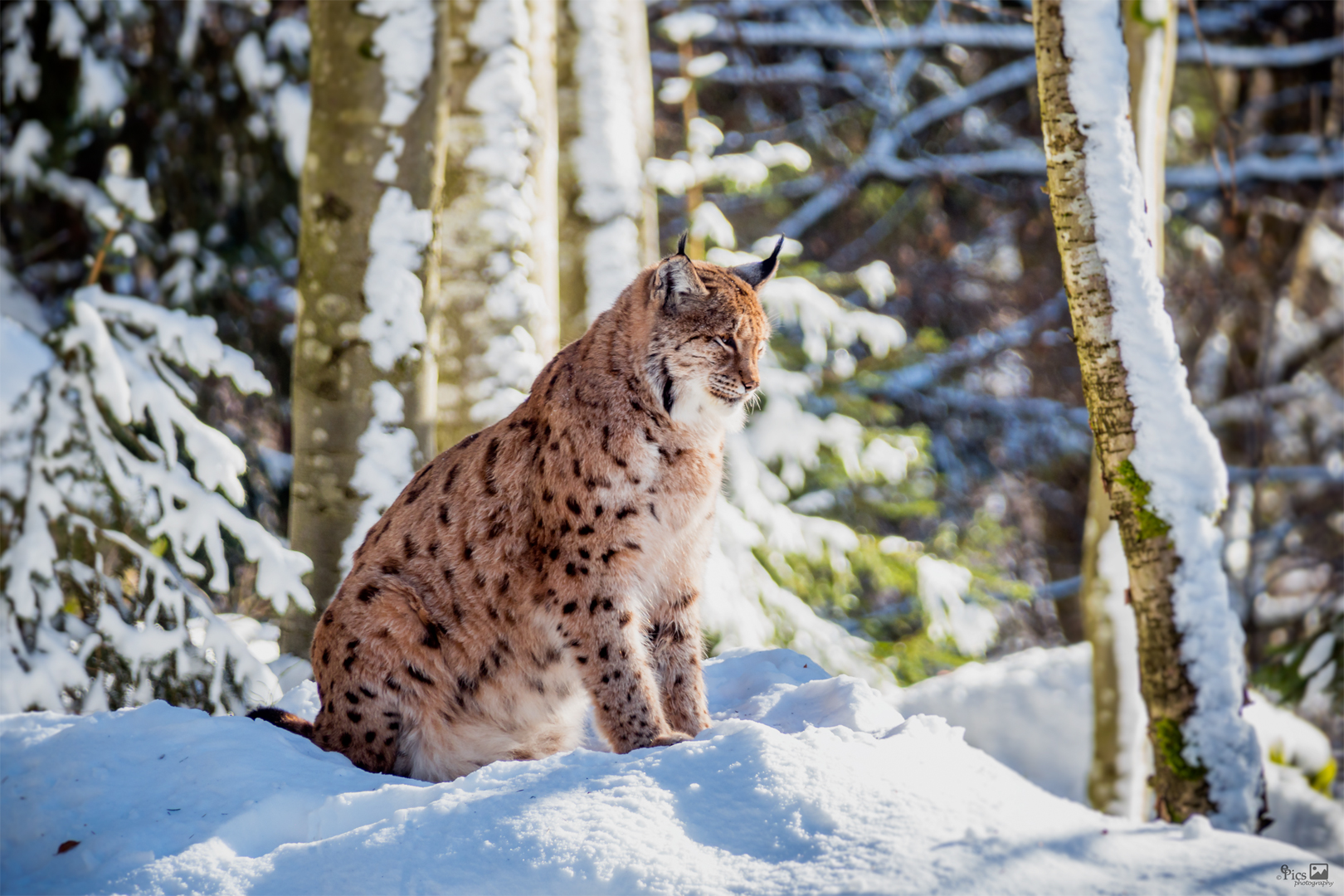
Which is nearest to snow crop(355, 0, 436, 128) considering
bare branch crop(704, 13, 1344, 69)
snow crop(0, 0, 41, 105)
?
snow crop(0, 0, 41, 105)

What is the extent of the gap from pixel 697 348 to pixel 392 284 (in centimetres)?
155

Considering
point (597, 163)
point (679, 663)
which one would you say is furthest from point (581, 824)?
point (597, 163)

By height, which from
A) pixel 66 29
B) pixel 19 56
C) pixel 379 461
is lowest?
pixel 379 461

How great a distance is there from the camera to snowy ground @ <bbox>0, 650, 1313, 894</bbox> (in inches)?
90.0

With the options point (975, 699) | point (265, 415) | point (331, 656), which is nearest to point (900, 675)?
point (975, 699)

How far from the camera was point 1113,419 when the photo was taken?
383 cm

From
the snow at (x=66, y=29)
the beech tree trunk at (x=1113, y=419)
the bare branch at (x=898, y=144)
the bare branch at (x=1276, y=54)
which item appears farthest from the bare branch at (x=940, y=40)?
the beech tree trunk at (x=1113, y=419)

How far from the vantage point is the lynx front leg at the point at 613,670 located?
10.8 feet

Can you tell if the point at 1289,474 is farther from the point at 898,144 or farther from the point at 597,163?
the point at 597,163

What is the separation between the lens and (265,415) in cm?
776

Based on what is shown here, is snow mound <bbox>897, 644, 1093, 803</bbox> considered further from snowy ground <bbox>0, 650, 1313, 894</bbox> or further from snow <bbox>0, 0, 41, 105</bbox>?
snow <bbox>0, 0, 41, 105</bbox>

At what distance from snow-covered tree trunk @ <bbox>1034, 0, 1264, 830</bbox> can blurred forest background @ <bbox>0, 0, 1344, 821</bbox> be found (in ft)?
2.19

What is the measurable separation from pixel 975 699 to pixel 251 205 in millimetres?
6115

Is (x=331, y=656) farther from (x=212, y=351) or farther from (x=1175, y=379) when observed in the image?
(x=1175, y=379)
